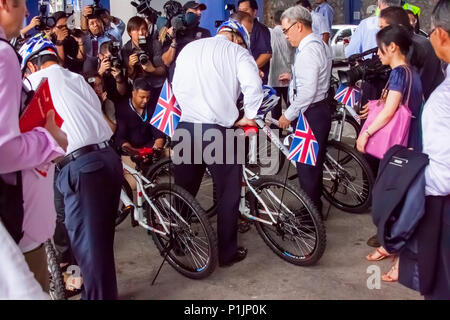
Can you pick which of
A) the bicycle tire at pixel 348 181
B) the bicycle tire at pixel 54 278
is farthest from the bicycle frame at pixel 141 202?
the bicycle tire at pixel 348 181

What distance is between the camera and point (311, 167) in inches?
184

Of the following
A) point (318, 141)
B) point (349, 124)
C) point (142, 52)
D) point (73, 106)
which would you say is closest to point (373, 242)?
point (318, 141)

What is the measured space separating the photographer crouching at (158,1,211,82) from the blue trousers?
3044 millimetres

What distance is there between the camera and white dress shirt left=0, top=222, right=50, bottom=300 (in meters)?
1.70

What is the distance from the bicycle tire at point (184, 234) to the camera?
3.83 m

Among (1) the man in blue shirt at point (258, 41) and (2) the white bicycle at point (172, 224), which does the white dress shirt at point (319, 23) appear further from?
(2) the white bicycle at point (172, 224)

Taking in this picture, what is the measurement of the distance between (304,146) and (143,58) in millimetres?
2256

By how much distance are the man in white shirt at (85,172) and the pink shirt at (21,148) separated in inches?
32.5

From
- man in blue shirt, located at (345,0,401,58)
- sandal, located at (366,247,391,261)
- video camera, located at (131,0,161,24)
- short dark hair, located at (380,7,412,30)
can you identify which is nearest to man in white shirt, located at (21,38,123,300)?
sandal, located at (366,247,391,261)
